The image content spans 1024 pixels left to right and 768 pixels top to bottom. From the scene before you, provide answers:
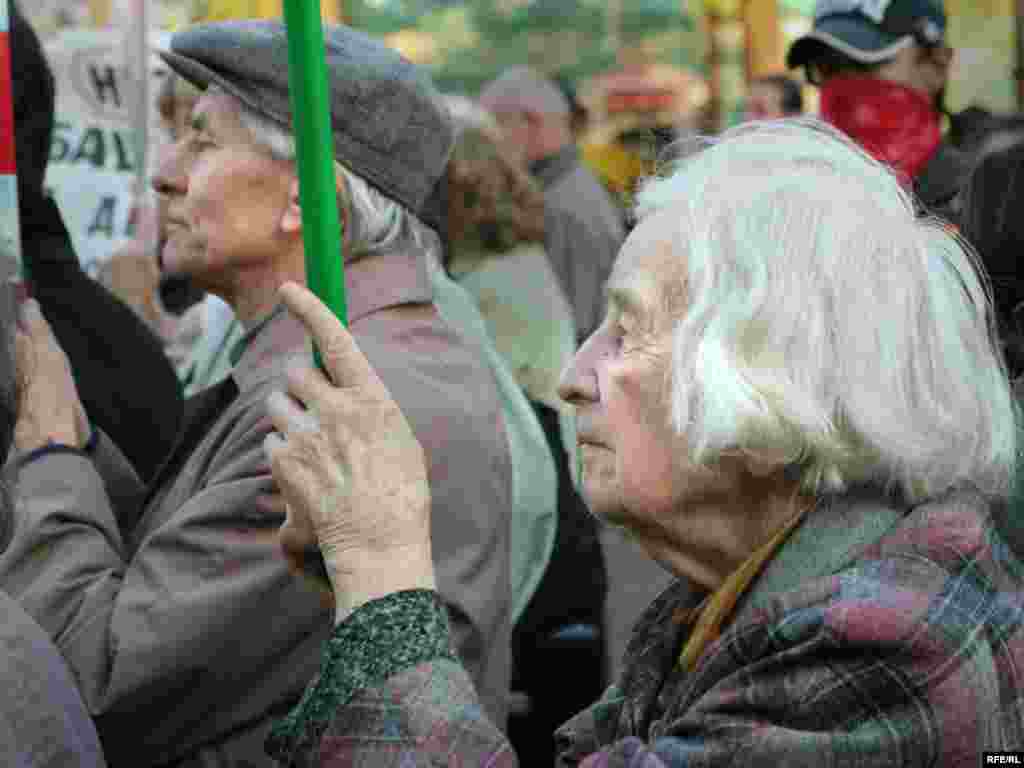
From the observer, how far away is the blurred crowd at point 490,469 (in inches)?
65.1

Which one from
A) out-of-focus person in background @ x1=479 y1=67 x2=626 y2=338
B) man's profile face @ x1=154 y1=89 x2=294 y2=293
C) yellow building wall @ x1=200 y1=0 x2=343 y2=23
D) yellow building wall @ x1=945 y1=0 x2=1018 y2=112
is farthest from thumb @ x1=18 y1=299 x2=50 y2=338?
out-of-focus person in background @ x1=479 y1=67 x2=626 y2=338

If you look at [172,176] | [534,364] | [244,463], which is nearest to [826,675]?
[244,463]

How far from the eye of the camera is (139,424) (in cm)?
323

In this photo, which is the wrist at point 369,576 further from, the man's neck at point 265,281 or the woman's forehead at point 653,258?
the man's neck at point 265,281

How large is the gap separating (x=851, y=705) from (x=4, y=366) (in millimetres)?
970

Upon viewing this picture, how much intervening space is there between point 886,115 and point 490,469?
211 centimetres

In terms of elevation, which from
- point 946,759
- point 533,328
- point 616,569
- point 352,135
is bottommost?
point 616,569

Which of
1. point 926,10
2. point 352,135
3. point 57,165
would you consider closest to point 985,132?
point 926,10

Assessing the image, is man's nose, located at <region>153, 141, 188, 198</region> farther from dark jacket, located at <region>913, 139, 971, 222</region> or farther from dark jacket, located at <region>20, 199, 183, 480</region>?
dark jacket, located at <region>913, 139, 971, 222</region>

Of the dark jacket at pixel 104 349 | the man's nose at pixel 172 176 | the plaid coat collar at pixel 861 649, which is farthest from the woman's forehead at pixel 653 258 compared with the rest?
the dark jacket at pixel 104 349

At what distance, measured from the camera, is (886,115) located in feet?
14.2

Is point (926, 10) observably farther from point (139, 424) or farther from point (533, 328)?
point (139, 424)

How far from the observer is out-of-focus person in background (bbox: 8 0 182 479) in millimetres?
3070

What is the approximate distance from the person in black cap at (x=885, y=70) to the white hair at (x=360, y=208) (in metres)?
1.84
